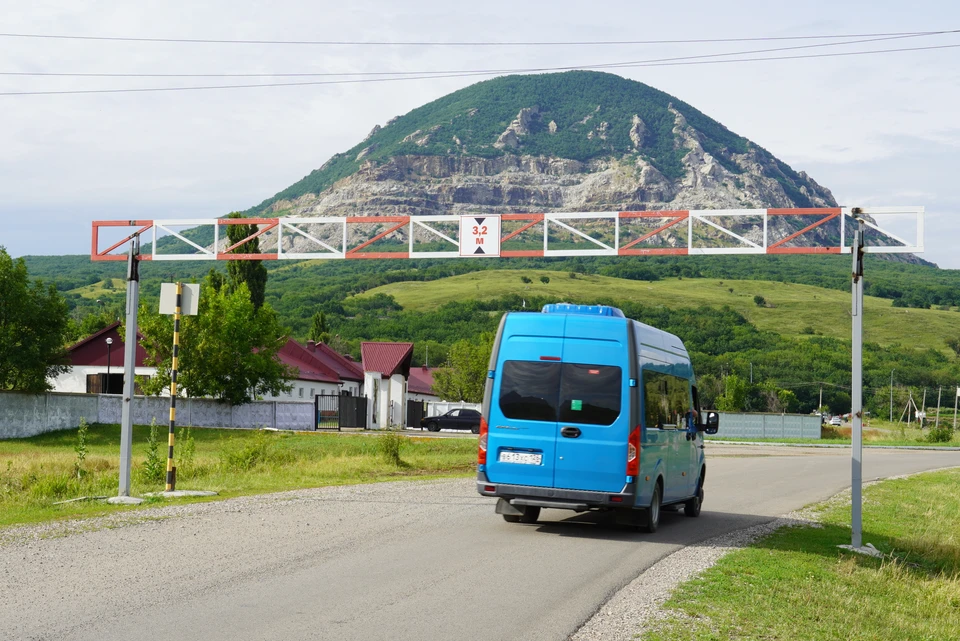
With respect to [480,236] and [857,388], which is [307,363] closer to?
[480,236]

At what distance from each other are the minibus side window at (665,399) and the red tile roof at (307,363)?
59.1 m

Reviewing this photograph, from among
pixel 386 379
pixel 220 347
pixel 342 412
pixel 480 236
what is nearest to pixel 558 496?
pixel 480 236

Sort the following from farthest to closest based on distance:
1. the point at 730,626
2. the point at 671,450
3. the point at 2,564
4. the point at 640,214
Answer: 1. the point at 640,214
2. the point at 671,450
3. the point at 2,564
4. the point at 730,626

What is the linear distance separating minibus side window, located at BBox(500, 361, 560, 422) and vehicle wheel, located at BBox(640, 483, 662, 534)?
2.04 m

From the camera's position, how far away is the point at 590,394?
45.5ft

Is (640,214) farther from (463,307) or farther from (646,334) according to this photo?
(463,307)

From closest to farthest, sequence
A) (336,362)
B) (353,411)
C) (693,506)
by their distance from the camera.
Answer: (693,506) < (353,411) < (336,362)

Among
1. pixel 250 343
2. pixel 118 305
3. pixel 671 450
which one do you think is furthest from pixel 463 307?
pixel 671 450

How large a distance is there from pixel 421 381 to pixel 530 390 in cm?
8936

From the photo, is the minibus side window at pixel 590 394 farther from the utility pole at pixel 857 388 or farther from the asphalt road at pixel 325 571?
the utility pole at pixel 857 388

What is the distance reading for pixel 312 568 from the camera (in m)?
10.4

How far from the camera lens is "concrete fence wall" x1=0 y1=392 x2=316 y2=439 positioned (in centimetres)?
4606

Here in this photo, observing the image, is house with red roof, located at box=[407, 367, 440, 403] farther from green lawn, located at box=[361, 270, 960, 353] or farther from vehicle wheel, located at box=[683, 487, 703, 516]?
vehicle wheel, located at box=[683, 487, 703, 516]

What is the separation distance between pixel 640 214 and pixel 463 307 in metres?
136
